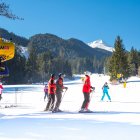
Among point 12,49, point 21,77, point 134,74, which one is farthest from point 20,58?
point 12,49

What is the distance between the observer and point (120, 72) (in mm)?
91188

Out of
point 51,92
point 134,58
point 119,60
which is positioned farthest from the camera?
point 134,58

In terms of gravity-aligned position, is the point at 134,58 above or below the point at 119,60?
above

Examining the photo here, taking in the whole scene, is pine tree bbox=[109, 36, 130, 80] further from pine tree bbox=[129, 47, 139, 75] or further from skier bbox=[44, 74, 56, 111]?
skier bbox=[44, 74, 56, 111]

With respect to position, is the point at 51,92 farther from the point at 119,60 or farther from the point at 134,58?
the point at 134,58

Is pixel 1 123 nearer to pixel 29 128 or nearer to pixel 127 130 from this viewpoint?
pixel 29 128

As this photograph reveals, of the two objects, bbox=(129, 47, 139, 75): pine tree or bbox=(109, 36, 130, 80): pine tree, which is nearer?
bbox=(109, 36, 130, 80): pine tree

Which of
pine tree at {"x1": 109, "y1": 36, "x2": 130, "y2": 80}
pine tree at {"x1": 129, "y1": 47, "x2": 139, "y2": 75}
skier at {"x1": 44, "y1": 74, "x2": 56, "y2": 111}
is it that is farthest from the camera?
pine tree at {"x1": 129, "y1": 47, "x2": 139, "y2": 75}

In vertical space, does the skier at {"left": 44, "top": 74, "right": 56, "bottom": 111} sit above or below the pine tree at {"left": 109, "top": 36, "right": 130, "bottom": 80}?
below

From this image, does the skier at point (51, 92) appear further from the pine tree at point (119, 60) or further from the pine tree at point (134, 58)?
the pine tree at point (134, 58)

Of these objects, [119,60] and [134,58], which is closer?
[119,60]

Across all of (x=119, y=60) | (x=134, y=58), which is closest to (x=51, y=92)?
(x=119, y=60)

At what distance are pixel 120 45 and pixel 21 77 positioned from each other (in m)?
35.6

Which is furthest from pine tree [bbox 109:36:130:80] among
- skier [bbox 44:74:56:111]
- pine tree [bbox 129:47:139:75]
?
skier [bbox 44:74:56:111]
